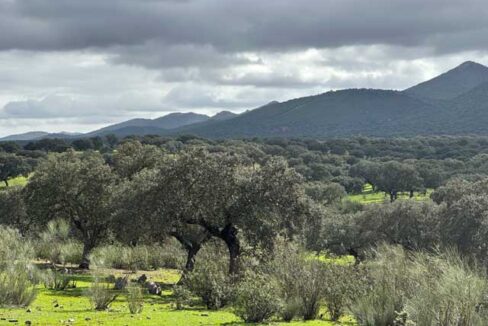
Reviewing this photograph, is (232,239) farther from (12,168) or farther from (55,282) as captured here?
(12,168)

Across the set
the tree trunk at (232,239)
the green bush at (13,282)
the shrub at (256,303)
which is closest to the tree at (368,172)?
the tree trunk at (232,239)

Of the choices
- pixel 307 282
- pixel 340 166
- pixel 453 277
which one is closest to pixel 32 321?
pixel 307 282

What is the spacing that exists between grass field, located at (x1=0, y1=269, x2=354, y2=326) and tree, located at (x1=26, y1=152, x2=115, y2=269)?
15.0 metres

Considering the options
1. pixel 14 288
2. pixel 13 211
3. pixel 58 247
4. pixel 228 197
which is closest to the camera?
pixel 14 288

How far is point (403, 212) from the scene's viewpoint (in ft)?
216

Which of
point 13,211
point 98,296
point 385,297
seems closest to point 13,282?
point 98,296

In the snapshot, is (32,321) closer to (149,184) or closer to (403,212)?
(149,184)

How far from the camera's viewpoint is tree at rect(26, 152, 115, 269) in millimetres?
44219

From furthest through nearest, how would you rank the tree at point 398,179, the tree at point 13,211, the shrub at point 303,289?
the tree at point 398,179 < the tree at point 13,211 < the shrub at point 303,289

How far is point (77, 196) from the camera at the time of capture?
44.3m

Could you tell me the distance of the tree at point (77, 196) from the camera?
4422cm

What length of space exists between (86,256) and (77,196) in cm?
434

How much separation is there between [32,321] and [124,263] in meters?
27.5

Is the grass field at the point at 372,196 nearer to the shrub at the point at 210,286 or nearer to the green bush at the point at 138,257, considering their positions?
the green bush at the point at 138,257
